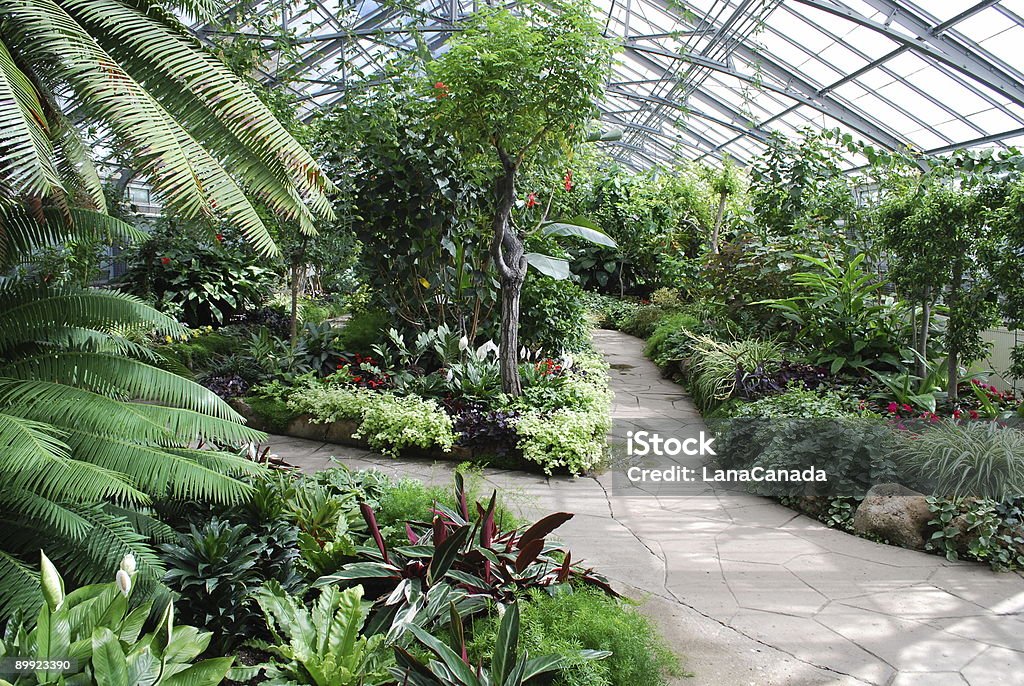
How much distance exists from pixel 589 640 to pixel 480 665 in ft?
1.80

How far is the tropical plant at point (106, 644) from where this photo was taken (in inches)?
80.3

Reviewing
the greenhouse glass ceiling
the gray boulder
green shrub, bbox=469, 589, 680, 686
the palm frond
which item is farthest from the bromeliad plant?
the greenhouse glass ceiling

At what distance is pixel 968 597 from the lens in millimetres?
3568

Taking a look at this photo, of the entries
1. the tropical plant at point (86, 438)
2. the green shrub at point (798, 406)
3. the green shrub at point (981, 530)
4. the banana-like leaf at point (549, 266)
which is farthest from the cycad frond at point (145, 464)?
the banana-like leaf at point (549, 266)

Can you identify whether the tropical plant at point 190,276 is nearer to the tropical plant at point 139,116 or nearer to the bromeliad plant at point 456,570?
the tropical plant at point 139,116

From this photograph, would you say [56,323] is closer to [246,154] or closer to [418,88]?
[246,154]

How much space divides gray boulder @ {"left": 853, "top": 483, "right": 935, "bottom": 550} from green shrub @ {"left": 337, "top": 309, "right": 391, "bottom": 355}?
488cm

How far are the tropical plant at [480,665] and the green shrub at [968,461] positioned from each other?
118 inches

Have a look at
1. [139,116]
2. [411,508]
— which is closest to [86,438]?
[139,116]

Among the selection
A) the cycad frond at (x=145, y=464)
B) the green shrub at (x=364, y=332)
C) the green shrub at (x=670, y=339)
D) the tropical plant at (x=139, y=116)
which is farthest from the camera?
the green shrub at (x=670, y=339)

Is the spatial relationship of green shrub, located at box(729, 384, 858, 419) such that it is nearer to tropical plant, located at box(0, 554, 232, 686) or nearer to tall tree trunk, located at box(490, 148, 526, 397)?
tall tree trunk, located at box(490, 148, 526, 397)

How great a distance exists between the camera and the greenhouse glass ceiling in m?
7.88

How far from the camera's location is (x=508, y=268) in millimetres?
6020

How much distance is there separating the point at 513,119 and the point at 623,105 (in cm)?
1516
